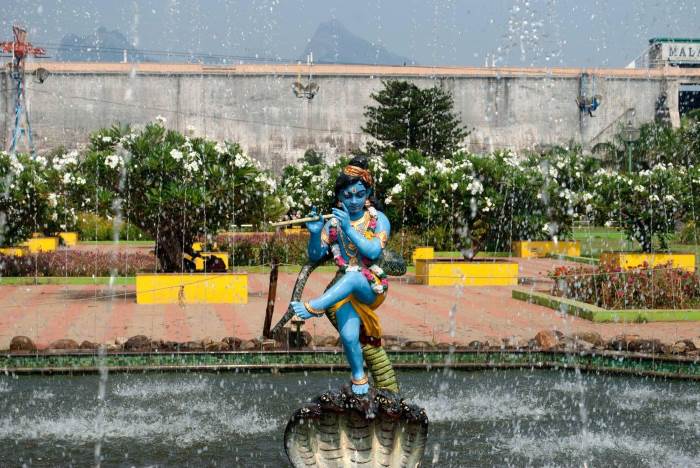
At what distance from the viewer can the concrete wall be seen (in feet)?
157

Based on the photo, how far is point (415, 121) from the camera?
40719 millimetres

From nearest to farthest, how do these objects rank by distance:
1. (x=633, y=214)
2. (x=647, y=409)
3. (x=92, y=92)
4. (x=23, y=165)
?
(x=647, y=409) → (x=23, y=165) → (x=633, y=214) → (x=92, y=92)

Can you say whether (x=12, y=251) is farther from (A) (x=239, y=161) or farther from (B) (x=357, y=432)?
(B) (x=357, y=432)

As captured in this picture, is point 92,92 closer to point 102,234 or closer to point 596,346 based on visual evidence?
point 102,234

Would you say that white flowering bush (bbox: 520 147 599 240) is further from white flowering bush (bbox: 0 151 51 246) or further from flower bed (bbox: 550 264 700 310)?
white flowering bush (bbox: 0 151 51 246)

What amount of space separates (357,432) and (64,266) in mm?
14879

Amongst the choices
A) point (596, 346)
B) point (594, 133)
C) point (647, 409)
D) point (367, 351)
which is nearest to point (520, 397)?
point (647, 409)

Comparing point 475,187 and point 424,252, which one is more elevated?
point 475,187

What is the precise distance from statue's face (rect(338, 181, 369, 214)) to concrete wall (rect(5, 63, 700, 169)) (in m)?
42.4

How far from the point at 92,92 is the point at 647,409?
43.6 metres

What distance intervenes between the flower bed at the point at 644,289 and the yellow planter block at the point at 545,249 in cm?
1084

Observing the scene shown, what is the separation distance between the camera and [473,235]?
22.6m

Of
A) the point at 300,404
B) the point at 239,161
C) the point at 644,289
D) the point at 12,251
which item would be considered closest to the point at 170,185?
the point at 239,161

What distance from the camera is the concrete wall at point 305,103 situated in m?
47.9
